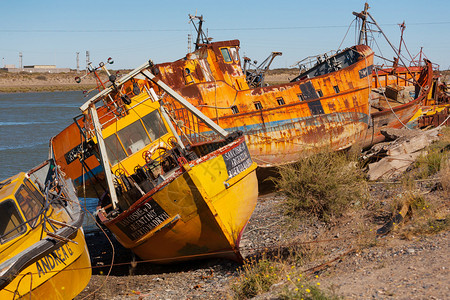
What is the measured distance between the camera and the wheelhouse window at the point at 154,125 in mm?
12703

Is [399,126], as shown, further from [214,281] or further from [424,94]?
[214,281]

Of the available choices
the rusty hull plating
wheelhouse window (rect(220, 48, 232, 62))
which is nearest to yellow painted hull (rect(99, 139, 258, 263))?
the rusty hull plating

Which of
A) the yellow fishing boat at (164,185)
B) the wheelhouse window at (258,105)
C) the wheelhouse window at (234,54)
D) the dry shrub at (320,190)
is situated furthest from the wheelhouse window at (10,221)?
the wheelhouse window at (234,54)

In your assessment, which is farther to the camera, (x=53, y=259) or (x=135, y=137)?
(x=135, y=137)

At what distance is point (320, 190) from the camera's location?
1148 centimetres

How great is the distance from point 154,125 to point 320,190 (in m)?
4.45

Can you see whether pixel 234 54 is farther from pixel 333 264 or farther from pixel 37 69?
pixel 37 69

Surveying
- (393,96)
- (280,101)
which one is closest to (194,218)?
(280,101)

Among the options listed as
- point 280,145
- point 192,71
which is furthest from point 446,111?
point 192,71

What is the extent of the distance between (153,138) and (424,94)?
16.7 meters

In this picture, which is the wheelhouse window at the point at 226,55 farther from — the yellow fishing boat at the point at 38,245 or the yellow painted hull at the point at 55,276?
the yellow painted hull at the point at 55,276

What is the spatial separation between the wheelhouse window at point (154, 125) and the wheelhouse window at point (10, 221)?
14.3 feet

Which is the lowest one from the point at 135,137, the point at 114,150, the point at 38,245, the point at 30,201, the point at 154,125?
the point at 38,245

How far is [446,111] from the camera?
25.8m
